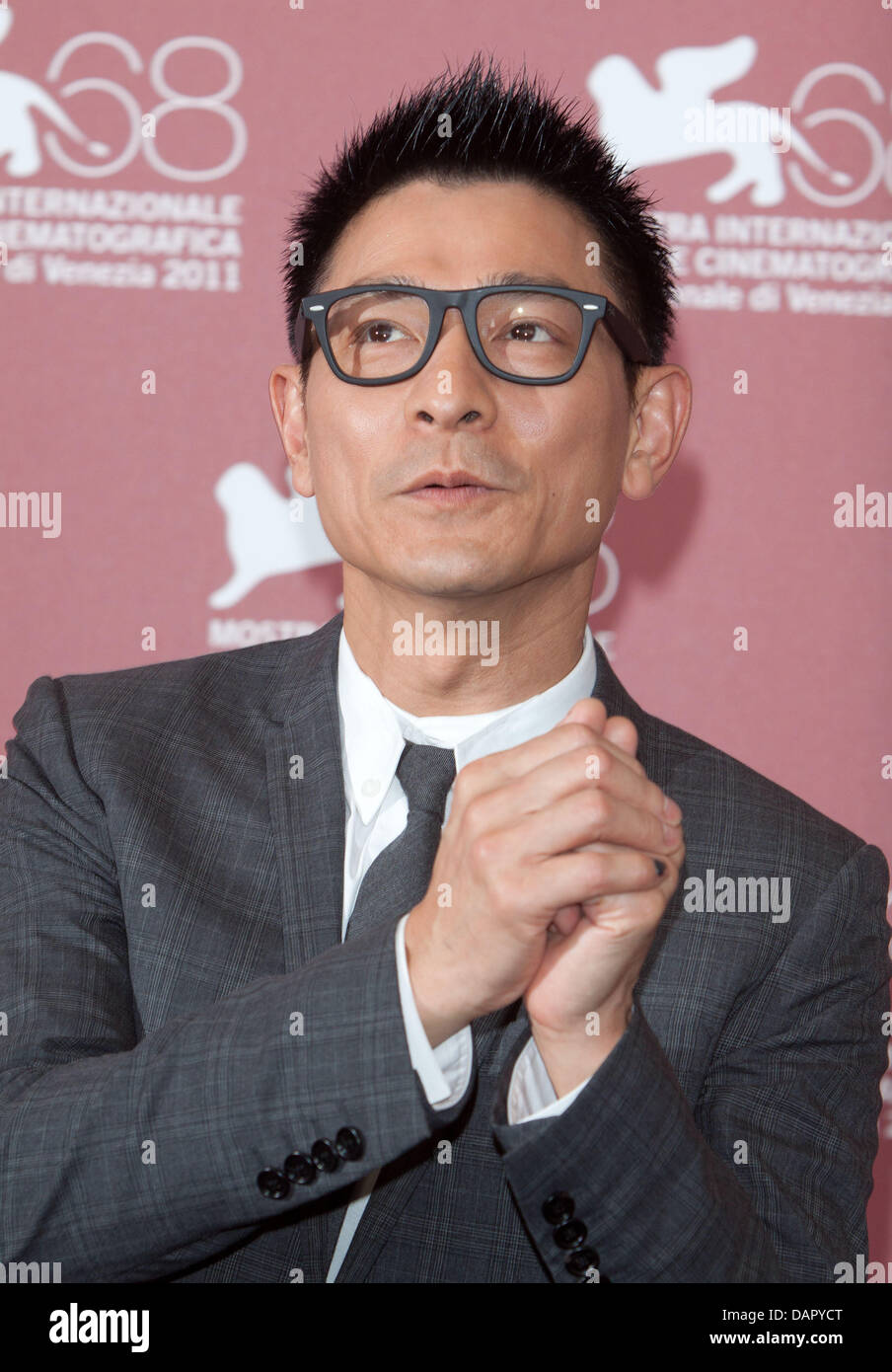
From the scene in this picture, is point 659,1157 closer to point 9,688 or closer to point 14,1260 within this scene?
point 14,1260

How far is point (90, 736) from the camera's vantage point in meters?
1.72

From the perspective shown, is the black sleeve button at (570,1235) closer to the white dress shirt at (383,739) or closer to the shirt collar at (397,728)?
the white dress shirt at (383,739)

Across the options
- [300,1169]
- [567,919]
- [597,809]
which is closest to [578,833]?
[597,809]

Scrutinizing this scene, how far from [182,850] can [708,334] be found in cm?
130

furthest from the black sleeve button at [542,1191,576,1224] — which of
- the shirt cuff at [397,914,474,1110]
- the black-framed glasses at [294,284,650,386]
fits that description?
the black-framed glasses at [294,284,650,386]

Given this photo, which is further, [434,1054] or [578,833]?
[434,1054]

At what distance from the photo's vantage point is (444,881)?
4.19 ft

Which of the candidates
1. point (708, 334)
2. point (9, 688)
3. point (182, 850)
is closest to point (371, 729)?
point (182, 850)

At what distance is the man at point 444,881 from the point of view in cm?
127

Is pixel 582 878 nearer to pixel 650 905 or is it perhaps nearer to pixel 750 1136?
pixel 650 905

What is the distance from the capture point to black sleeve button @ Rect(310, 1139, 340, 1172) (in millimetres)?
1268

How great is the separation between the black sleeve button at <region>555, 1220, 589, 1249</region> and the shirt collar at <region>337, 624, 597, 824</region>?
20.1 inches

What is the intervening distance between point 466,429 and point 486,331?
0.13 m

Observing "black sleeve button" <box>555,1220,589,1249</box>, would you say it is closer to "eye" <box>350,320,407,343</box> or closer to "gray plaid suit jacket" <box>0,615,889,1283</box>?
"gray plaid suit jacket" <box>0,615,889,1283</box>
